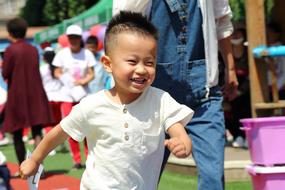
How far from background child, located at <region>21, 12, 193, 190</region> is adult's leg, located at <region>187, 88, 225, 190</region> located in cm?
55

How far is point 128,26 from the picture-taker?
3529 mm

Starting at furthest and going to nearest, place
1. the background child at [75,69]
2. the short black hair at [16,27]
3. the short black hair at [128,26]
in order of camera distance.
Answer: the background child at [75,69] < the short black hair at [16,27] < the short black hair at [128,26]

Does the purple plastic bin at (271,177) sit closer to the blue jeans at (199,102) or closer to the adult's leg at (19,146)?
the blue jeans at (199,102)

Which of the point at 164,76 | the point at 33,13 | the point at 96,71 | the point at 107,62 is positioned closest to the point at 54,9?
the point at 33,13

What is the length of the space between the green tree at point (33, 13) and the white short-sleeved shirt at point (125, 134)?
4047 cm

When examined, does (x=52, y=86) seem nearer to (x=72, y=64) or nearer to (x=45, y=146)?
(x=72, y=64)

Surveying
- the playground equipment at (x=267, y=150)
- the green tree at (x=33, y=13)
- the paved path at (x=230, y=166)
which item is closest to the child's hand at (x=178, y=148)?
the playground equipment at (x=267, y=150)

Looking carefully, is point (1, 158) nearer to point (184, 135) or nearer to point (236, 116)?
point (184, 135)

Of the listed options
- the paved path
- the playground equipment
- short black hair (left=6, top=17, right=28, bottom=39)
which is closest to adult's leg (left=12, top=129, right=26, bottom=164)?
short black hair (left=6, top=17, right=28, bottom=39)

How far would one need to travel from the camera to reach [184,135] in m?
3.34

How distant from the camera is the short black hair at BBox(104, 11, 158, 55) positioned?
138 inches

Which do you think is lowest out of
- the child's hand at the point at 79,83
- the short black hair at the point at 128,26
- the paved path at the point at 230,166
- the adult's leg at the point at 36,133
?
the paved path at the point at 230,166

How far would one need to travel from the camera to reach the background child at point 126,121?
3441mm

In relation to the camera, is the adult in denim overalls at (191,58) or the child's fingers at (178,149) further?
the adult in denim overalls at (191,58)
